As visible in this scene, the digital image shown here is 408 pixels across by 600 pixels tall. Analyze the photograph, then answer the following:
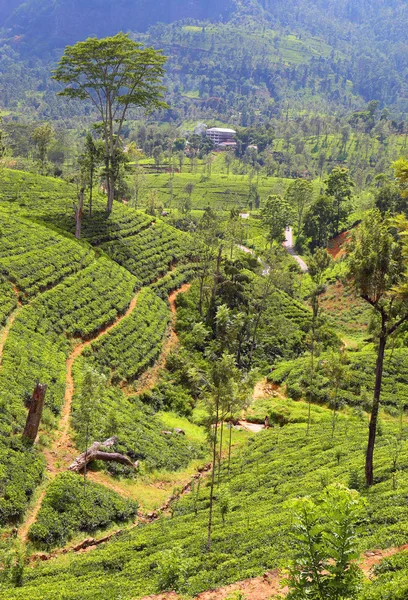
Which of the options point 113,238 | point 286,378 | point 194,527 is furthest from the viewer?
point 113,238

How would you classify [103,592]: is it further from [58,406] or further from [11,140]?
[11,140]

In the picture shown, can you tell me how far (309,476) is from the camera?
2319 centimetres

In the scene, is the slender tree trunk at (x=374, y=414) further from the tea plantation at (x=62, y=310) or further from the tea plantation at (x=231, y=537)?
the tea plantation at (x=62, y=310)

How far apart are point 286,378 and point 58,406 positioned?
81.5ft

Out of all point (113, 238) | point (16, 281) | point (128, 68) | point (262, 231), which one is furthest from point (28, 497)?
point (262, 231)

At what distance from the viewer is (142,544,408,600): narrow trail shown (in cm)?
1396

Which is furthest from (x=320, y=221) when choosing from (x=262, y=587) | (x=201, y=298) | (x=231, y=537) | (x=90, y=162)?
(x=262, y=587)

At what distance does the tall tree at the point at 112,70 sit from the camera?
55469 mm

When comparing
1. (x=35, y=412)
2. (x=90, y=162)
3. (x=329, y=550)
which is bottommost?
(x=35, y=412)

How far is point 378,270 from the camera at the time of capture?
61.7 ft

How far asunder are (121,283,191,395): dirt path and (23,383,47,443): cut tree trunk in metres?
13.7

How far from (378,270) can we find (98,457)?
17.1 meters

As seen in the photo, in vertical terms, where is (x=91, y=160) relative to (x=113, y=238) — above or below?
above

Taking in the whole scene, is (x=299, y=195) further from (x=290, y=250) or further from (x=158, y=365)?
(x=158, y=365)
